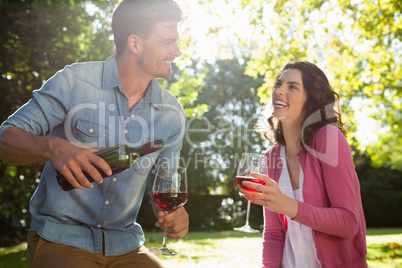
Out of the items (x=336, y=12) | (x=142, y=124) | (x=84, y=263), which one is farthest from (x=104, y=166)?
(x=336, y=12)

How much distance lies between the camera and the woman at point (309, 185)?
274cm

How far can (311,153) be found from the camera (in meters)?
3.28

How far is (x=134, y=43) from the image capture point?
9.78 ft

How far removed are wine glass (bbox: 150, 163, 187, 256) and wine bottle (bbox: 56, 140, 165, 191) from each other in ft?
1.03

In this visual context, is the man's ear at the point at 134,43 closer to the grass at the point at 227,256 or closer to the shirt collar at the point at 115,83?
the shirt collar at the point at 115,83

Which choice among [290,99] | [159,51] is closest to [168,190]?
[159,51]

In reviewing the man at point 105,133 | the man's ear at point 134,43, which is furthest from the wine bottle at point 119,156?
the man's ear at point 134,43

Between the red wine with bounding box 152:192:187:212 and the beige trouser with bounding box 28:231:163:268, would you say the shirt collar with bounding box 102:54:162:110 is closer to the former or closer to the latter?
the red wine with bounding box 152:192:187:212

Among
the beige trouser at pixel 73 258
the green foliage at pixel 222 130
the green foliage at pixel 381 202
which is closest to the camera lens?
the beige trouser at pixel 73 258

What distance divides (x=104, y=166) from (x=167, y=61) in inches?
54.0

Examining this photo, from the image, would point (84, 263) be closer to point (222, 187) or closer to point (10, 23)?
point (10, 23)

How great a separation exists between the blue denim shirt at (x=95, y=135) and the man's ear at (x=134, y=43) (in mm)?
152

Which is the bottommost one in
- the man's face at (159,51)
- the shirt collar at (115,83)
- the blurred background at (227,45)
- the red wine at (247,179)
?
the red wine at (247,179)

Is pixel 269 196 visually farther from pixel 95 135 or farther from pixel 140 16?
pixel 140 16
